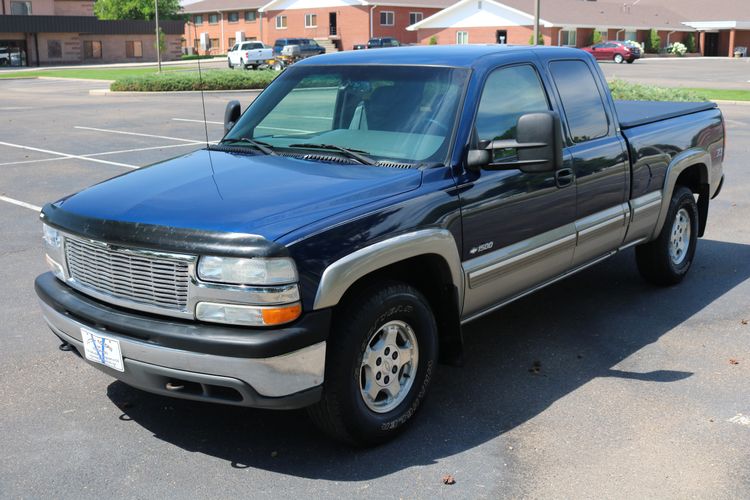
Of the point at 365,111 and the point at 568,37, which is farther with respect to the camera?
the point at 568,37

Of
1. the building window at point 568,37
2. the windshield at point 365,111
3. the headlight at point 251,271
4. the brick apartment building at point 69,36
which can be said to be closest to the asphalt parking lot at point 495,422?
the headlight at point 251,271

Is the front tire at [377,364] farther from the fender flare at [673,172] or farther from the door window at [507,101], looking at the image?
the fender flare at [673,172]

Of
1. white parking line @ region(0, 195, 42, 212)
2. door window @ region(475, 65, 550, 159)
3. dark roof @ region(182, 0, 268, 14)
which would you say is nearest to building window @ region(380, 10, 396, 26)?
dark roof @ region(182, 0, 268, 14)

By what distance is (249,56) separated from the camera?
57.4m

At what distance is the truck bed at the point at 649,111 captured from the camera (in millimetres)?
6824

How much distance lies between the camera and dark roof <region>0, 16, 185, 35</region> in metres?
69.2

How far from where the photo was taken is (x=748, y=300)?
7.17m

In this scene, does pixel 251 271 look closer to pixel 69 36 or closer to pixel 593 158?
pixel 593 158

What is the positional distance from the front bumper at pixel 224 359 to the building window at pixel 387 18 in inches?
3161

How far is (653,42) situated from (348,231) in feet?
270

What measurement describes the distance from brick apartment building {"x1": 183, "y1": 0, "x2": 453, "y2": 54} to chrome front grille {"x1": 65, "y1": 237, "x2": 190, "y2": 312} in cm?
7507

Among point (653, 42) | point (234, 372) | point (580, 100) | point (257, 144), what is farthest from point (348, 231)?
point (653, 42)

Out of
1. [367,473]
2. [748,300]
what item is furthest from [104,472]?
[748,300]

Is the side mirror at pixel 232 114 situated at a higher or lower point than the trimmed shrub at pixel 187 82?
higher
